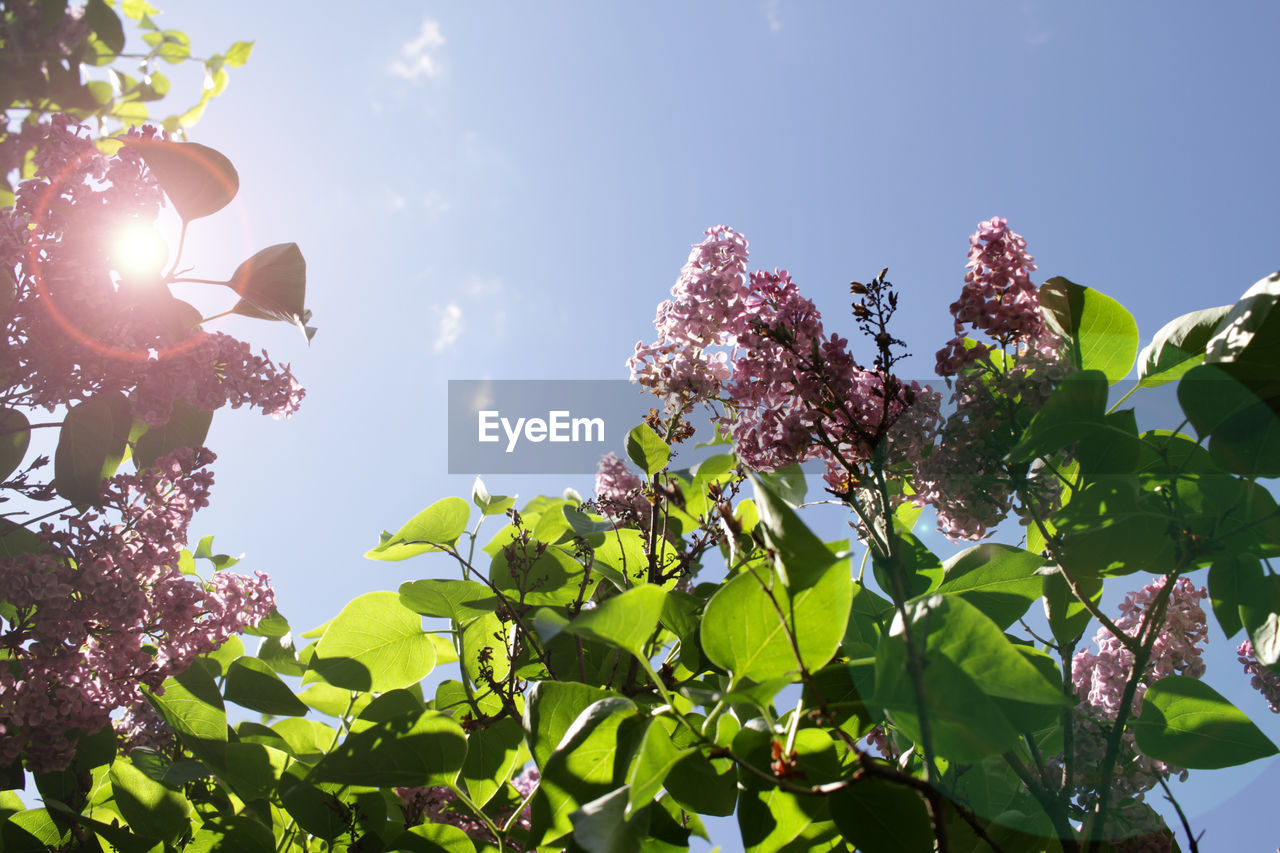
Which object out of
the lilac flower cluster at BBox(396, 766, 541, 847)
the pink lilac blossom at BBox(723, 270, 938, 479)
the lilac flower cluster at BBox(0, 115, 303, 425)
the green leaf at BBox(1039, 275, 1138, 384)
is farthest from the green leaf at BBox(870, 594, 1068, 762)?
the lilac flower cluster at BBox(0, 115, 303, 425)

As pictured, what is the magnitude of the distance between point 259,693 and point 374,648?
25 cm

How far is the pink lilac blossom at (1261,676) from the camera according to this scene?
108 cm

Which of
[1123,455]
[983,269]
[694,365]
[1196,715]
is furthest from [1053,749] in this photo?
[694,365]

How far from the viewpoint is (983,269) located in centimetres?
119

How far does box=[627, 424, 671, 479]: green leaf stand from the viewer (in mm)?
1413

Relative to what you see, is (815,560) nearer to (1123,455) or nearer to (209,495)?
(1123,455)

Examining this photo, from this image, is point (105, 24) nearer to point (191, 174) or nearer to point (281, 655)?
point (191, 174)

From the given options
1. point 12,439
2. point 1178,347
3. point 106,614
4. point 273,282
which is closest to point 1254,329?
point 1178,347

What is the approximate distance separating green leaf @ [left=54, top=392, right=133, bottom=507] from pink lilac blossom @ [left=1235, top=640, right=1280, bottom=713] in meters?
1.93

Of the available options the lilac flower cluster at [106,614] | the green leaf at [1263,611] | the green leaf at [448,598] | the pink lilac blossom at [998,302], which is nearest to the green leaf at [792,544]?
the pink lilac blossom at [998,302]

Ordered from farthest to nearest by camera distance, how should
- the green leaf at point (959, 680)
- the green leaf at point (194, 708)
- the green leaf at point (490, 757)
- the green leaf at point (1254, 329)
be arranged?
1. the green leaf at point (194, 708)
2. the green leaf at point (490, 757)
3. the green leaf at point (1254, 329)
4. the green leaf at point (959, 680)

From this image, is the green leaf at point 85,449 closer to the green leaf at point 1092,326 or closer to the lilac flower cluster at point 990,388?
the lilac flower cluster at point 990,388

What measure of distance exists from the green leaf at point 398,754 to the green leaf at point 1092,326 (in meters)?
1.09

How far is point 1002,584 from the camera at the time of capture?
1106 millimetres
